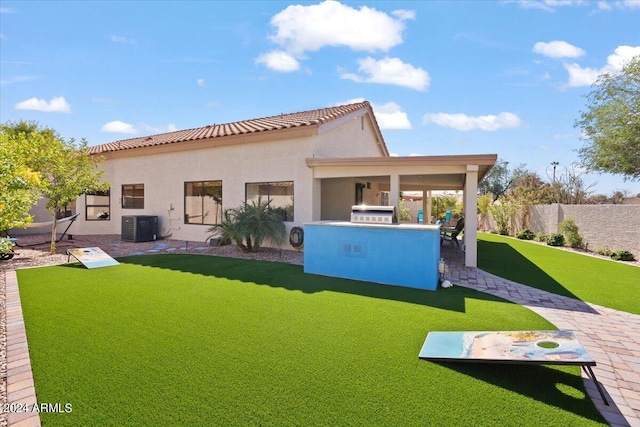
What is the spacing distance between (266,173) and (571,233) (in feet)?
44.5

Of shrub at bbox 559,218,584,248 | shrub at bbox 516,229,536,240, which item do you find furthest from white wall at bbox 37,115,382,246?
shrub at bbox 559,218,584,248

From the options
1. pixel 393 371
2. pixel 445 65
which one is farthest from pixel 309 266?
pixel 445 65

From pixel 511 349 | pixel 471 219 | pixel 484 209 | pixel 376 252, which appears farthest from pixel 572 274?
pixel 484 209

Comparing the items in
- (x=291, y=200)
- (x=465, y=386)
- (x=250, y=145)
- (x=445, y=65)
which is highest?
(x=445, y=65)

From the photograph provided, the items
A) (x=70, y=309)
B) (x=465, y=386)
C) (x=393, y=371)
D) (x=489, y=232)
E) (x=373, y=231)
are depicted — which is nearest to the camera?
(x=465, y=386)

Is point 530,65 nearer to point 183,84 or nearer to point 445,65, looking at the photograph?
point 445,65

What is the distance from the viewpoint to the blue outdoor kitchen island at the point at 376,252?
6945 mm

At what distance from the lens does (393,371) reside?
3455 millimetres

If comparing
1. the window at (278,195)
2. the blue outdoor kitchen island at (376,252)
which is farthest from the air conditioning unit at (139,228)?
the blue outdoor kitchen island at (376,252)

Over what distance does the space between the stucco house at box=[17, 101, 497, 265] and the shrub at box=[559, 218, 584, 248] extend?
18.9 ft

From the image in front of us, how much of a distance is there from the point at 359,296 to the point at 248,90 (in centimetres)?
1311

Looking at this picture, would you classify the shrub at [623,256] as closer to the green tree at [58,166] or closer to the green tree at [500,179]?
the green tree at [58,166]

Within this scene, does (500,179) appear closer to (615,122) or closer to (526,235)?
(526,235)

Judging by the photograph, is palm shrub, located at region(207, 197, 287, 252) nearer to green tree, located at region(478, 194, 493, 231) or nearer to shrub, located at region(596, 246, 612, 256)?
shrub, located at region(596, 246, 612, 256)
